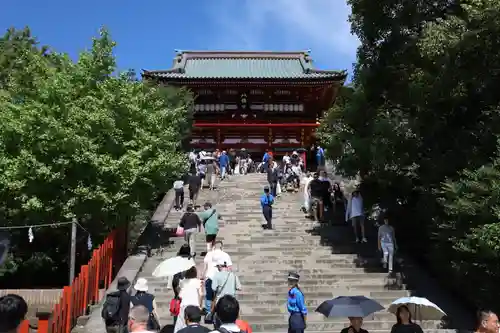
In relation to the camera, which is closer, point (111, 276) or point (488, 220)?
point (488, 220)

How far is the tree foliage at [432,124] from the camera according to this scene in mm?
8805

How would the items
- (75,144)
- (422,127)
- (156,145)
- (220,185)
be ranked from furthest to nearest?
1. (220,185)
2. (156,145)
3. (75,144)
4. (422,127)

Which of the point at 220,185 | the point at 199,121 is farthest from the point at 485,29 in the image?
the point at 199,121

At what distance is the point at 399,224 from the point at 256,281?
15.3ft

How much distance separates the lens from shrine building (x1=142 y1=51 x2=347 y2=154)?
96.6 ft

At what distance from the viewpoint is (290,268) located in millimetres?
12133

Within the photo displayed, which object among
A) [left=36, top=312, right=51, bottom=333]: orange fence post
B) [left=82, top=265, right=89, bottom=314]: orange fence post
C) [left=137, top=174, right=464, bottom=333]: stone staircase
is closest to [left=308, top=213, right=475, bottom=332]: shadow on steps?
[left=137, top=174, right=464, bottom=333]: stone staircase

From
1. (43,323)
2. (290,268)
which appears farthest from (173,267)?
(290,268)

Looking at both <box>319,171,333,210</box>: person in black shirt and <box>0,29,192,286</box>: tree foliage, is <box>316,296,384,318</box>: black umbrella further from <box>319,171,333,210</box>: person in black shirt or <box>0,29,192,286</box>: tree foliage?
<box>319,171,333,210</box>: person in black shirt

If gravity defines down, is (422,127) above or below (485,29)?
below

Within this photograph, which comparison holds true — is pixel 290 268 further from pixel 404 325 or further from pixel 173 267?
pixel 404 325

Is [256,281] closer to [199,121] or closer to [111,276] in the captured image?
[111,276]

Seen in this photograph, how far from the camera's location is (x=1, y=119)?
12.7 metres

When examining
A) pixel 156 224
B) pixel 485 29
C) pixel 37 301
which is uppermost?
pixel 485 29
